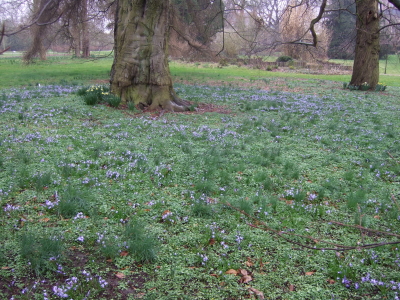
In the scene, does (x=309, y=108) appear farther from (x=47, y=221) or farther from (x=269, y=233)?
(x=47, y=221)

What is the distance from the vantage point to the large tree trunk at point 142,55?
9625 millimetres

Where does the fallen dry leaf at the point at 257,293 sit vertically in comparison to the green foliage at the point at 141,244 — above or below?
below

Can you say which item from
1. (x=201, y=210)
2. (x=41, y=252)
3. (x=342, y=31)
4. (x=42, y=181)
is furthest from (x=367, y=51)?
(x=41, y=252)

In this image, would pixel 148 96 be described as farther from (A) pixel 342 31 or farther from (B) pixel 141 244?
(A) pixel 342 31

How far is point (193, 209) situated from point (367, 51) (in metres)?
15.2

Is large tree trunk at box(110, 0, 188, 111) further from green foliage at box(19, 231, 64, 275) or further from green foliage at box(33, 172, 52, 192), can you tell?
green foliage at box(19, 231, 64, 275)

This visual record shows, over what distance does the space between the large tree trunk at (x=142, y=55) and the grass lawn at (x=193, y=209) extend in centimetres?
175

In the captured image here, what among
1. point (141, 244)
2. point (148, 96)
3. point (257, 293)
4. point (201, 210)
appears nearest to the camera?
point (257, 293)

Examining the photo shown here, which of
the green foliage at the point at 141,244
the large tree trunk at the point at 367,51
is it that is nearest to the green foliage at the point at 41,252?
the green foliage at the point at 141,244

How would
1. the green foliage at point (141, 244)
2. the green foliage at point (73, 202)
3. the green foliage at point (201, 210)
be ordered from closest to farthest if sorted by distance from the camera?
1. the green foliage at point (141, 244)
2. the green foliage at point (73, 202)
3. the green foliage at point (201, 210)

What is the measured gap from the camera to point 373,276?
319 centimetres

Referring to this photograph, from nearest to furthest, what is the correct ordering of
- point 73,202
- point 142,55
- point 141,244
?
point 141,244, point 73,202, point 142,55

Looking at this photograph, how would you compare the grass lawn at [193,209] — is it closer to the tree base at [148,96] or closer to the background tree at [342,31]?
the tree base at [148,96]

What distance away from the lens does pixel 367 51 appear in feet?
52.7
